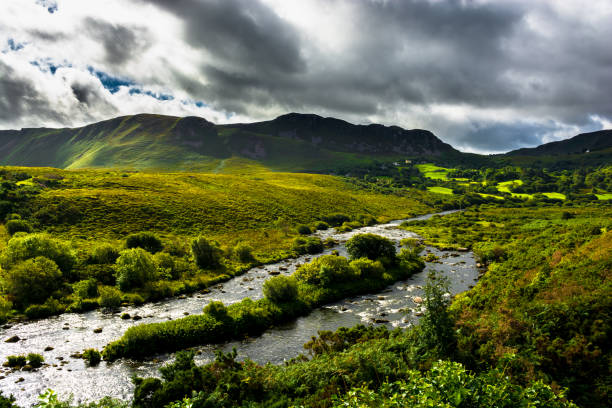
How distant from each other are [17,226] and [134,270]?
47.0m

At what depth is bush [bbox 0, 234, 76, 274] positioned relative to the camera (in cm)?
5228

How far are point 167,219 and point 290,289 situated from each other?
7072 centimetres

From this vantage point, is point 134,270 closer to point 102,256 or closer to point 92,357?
point 102,256

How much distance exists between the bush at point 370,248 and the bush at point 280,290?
24.2m

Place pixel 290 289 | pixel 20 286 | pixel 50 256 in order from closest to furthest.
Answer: pixel 20 286 → pixel 290 289 → pixel 50 256

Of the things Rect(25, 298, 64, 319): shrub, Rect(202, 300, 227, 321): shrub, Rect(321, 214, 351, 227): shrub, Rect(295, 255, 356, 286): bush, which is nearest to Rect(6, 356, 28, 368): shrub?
Rect(25, 298, 64, 319): shrub

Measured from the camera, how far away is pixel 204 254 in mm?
69125

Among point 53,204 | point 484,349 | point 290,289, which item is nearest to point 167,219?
point 53,204

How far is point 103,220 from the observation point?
90875 millimetres

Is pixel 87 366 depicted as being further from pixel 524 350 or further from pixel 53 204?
pixel 53 204

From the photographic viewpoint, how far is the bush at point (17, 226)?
7327 cm

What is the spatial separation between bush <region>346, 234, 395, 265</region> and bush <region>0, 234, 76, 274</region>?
60662mm

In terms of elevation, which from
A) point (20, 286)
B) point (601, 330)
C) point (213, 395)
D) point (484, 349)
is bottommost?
point (20, 286)

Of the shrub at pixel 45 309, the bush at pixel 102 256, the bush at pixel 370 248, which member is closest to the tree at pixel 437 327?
the bush at pixel 370 248
